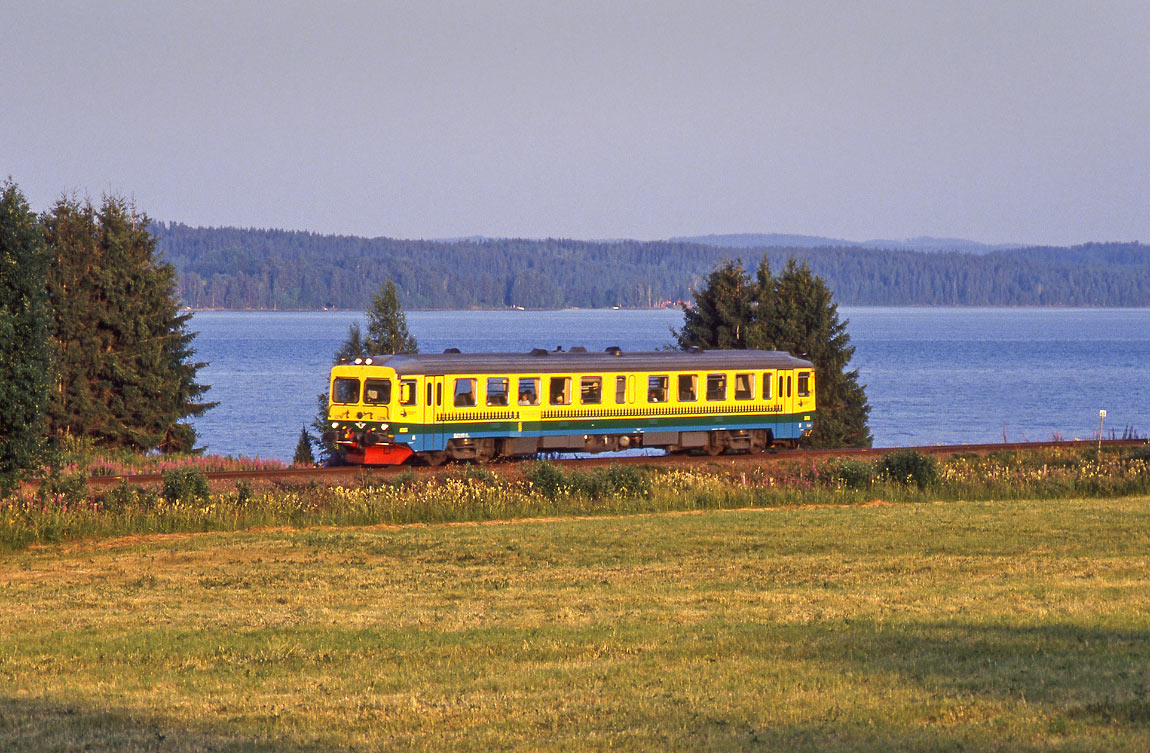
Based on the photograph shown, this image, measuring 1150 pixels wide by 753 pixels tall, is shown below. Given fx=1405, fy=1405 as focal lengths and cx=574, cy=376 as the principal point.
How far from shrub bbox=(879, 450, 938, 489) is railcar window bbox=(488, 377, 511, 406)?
329 inches

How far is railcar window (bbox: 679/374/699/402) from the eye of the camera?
32.2 m

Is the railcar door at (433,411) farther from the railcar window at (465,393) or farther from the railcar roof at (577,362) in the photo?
the railcar window at (465,393)

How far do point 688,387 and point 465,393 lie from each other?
5.54m

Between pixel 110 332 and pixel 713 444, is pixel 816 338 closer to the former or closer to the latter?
pixel 713 444

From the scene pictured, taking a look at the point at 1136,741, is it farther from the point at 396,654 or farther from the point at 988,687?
the point at 396,654

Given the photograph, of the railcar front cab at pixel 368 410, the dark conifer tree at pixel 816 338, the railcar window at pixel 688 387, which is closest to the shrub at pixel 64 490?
the railcar front cab at pixel 368 410

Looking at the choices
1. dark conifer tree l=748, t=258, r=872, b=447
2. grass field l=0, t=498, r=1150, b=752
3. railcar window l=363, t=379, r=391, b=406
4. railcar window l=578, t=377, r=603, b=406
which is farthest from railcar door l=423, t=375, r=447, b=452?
dark conifer tree l=748, t=258, r=872, b=447

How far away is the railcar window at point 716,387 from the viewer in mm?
32562

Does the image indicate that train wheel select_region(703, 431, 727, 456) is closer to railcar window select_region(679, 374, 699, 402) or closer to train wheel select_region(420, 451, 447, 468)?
railcar window select_region(679, 374, 699, 402)

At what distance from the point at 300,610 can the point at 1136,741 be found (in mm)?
8078

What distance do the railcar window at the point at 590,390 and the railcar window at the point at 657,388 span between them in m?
1.19

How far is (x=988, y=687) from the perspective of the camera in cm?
918

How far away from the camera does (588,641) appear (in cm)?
1127

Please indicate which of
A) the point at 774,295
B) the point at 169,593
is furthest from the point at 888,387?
the point at 169,593
